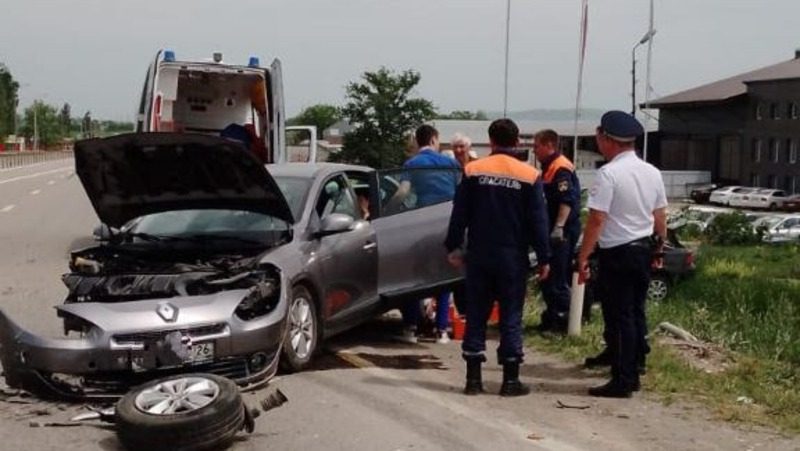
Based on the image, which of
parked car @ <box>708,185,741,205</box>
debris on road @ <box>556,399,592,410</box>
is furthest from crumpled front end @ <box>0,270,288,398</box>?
parked car @ <box>708,185,741,205</box>

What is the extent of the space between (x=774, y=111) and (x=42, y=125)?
94.2m

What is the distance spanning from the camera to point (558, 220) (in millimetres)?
8961

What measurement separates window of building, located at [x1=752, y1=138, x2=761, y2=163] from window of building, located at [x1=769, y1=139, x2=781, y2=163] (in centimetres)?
110

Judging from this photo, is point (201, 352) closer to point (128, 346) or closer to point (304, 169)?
point (128, 346)

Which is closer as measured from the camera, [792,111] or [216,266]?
[216,266]

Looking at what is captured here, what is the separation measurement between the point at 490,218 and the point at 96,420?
9.33ft

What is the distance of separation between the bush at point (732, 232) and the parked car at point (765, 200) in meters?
20.2

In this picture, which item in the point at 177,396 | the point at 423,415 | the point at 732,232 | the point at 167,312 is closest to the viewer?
the point at 177,396

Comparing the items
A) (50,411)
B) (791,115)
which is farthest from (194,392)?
(791,115)

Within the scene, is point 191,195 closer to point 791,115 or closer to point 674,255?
point 674,255

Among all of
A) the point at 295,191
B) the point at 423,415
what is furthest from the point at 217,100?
the point at 423,415

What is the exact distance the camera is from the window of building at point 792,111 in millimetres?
67269

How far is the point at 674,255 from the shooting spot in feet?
71.8

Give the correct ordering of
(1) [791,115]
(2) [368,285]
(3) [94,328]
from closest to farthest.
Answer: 1. (3) [94,328]
2. (2) [368,285]
3. (1) [791,115]
